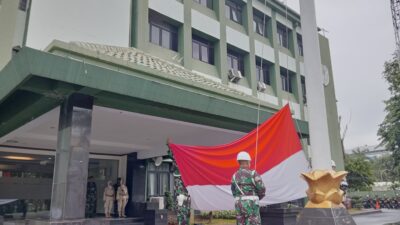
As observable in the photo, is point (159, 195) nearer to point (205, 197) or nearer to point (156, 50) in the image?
point (156, 50)

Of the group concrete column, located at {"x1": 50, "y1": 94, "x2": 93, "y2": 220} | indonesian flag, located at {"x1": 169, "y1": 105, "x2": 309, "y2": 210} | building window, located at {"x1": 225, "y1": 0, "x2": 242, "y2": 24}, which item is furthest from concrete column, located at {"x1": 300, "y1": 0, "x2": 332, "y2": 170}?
building window, located at {"x1": 225, "y1": 0, "x2": 242, "y2": 24}

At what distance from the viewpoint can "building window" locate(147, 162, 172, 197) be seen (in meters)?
15.9

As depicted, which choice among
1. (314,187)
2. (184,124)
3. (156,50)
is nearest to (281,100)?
(156,50)

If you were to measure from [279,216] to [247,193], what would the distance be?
4723 mm

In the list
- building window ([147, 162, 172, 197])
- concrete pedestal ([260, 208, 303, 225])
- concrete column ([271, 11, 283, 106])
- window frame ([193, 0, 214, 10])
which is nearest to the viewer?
concrete pedestal ([260, 208, 303, 225])

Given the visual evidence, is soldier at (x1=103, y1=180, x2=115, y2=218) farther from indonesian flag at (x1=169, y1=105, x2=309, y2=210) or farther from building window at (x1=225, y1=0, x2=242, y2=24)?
building window at (x1=225, y1=0, x2=242, y2=24)

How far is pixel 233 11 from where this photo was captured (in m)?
21.0

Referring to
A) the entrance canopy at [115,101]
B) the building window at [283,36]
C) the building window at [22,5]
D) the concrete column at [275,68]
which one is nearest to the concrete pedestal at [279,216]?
the entrance canopy at [115,101]

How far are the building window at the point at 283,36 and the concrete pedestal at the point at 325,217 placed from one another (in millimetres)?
20989

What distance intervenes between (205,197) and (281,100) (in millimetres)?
16957

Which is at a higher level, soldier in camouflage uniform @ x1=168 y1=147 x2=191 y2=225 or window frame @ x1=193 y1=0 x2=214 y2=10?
window frame @ x1=193 y1=0 x2=214 y2=10

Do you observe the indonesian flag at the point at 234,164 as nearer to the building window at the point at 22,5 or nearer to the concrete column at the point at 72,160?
the concrete column at the point at 72,160

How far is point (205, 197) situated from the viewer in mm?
6227

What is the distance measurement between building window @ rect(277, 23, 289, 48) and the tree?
264 inches
